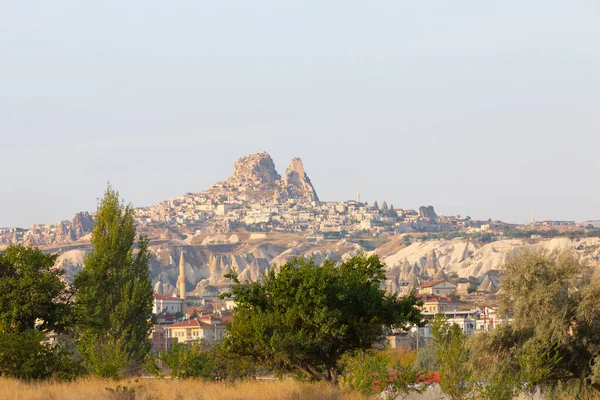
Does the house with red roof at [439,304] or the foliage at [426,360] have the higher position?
the foliage at [426,360]

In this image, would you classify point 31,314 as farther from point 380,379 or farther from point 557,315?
point 557,315

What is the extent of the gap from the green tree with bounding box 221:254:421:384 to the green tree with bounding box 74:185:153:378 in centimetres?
856

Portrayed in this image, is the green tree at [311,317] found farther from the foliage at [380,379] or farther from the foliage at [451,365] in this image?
the foliage at [451,365]

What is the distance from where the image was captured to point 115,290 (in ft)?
153

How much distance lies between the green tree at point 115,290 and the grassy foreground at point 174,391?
1236 cm

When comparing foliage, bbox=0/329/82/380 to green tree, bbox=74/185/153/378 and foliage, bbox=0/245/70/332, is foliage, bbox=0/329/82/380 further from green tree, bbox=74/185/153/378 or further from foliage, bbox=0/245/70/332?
green tree, bbox=74/185/153/378

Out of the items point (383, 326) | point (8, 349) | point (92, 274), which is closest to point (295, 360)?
point (383, 326)

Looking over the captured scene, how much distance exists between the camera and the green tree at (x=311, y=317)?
33406mm

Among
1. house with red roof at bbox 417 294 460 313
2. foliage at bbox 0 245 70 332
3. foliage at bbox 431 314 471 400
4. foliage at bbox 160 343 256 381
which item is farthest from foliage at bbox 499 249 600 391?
house with red roof at bbox 417 294 460 313

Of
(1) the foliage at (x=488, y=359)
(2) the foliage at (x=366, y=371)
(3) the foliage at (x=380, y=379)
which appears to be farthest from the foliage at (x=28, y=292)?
(1) the foliage at (x=488, y=359)

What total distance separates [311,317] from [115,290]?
14.6 meters

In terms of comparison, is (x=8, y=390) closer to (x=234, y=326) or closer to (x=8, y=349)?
(x=8, y=349)

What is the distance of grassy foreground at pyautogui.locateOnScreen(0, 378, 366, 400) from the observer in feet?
89.3

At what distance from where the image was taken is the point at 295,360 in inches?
1328
